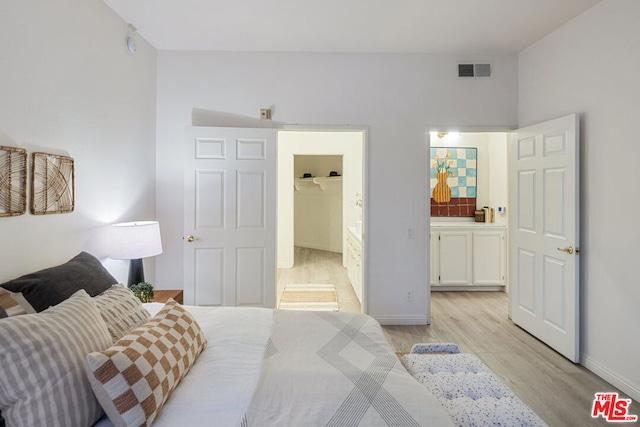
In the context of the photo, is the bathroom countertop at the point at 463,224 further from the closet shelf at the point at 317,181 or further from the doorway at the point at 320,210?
the closet shelf at the point at 317,181

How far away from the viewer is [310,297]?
166 inches

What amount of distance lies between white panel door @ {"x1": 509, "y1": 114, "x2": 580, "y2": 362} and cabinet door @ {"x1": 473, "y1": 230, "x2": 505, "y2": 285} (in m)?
1.06

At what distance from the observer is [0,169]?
161cm

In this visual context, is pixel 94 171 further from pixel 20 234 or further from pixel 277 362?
pixel 277 362

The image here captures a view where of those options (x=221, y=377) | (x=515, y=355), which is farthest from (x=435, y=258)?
(x=221, y=377)

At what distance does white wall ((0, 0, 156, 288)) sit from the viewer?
170 cm

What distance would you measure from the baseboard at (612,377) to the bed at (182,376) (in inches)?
79.8

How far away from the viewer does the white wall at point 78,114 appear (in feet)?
5.59

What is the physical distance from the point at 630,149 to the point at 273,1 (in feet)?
9.22

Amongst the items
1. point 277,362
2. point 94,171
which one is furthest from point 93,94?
point 277,362

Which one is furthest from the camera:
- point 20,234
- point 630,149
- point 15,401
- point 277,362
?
point 630,149

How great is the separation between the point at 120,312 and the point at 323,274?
14.2 ft

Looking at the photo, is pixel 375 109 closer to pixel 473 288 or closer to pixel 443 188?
pixel 443 188

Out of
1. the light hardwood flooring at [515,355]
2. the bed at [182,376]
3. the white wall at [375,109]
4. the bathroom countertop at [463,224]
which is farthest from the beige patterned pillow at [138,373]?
the bathroom countertop at [463,224]
